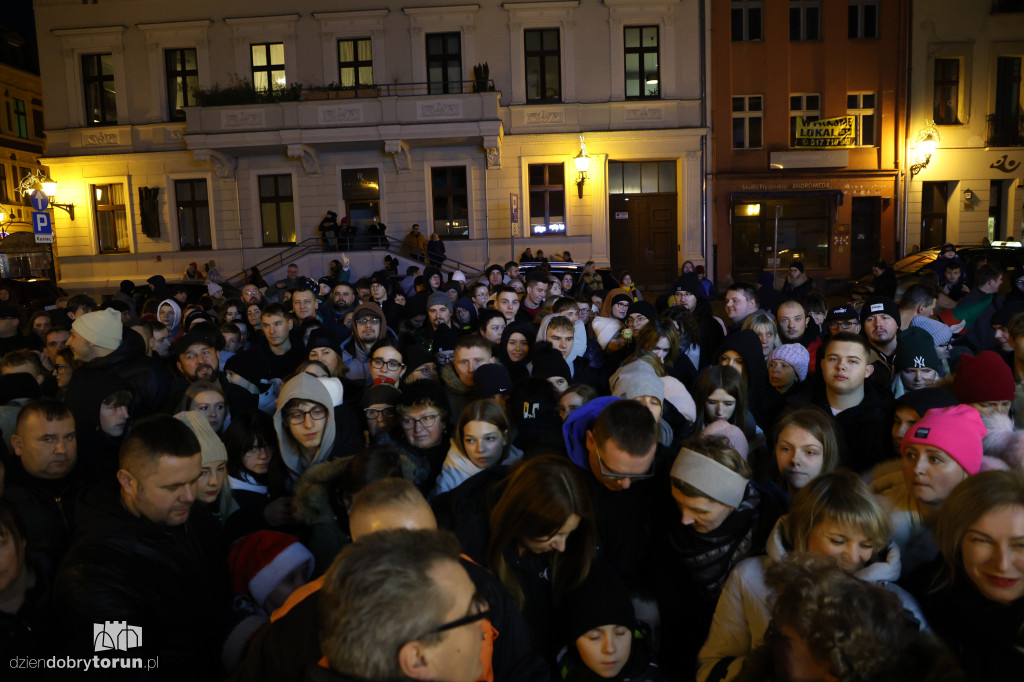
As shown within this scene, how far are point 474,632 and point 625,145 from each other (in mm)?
20665

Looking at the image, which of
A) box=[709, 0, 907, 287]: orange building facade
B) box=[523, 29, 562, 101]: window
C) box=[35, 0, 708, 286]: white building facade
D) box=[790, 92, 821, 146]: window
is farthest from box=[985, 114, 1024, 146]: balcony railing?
box=[523, 29, 562, 101]: window

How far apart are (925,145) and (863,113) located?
83.8 inches

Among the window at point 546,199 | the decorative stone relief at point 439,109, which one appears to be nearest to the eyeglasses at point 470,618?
the decorative stone relief at point 439,109

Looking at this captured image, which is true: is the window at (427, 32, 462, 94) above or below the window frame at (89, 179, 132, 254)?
above

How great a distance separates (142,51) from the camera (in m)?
21.4

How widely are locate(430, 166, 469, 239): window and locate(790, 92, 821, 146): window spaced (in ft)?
35.5

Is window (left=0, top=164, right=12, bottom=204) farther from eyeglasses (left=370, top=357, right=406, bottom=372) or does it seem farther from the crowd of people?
eyeglasses (left=370, top=357, right=406, bottom=372)

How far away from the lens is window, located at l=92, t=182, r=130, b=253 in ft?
72.7

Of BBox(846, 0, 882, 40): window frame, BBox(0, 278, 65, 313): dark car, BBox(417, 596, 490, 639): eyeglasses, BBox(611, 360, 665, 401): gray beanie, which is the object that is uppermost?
BBox(846, 0, 882, 40): window frame

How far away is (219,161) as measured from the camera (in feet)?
68.5

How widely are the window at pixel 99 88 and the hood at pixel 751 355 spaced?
77.0 feet

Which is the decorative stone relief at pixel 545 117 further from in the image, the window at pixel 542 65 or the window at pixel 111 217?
the window at pixel 111 217

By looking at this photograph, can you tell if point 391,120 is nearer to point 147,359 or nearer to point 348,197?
point 348,197

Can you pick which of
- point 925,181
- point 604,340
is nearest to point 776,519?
point 604,340
